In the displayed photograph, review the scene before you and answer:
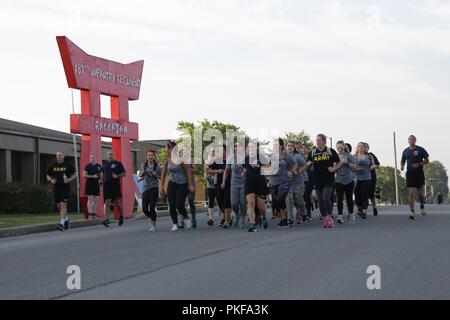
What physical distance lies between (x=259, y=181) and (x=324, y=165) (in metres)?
1.34

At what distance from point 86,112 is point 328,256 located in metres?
15.9

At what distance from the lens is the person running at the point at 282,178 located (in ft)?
52.1

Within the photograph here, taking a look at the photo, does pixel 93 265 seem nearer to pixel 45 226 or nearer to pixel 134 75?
pixel 45 226

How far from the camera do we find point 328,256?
9.78 meters

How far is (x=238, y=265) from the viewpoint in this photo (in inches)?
Answer: 355

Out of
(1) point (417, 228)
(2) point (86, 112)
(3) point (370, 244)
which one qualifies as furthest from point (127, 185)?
(3) point (370, 244)

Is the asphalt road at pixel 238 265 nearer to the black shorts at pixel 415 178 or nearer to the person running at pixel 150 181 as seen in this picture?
the person running at pixel 150 181

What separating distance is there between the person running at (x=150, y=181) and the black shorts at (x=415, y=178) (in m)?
5.70

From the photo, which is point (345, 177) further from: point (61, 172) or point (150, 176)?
point (61, 172)

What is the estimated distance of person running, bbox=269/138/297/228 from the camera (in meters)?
15.9

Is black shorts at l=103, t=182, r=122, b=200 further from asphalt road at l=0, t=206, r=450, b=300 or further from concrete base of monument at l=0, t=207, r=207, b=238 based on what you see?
asphalt road at l=0, t=206, r=450, b=300

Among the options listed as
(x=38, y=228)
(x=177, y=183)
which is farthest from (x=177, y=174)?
(x=38, y=228)
